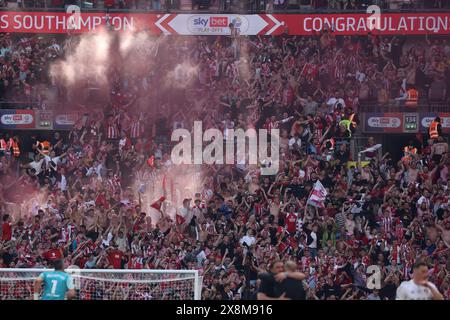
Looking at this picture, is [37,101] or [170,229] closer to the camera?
[170,229]

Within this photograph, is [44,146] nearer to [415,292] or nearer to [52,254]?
[52,254]

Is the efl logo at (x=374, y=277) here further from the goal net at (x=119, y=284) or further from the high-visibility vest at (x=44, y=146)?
the high-visibility vest at (x=44, y=146)

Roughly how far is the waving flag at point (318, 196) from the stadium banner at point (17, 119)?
8562mm

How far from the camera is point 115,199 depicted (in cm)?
2469

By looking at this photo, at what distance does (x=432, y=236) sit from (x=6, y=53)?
13502 millimetres

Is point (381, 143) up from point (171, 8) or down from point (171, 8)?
down

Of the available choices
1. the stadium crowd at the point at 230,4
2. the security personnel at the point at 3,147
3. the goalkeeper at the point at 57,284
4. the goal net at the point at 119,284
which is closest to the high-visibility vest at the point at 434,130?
the stadium crowd at the point at 230,4

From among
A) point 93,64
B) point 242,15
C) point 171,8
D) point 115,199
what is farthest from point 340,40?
point 115,199

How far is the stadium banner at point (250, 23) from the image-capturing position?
1168 inches

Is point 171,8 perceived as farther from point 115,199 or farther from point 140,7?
point 115,199

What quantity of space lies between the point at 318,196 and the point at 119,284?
277 inches

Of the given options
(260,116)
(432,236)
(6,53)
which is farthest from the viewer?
(6,53)
